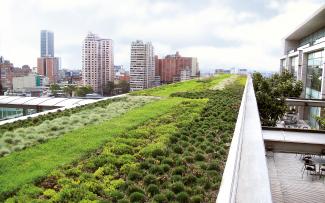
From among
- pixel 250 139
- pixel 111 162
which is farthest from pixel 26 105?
pixel 250 139

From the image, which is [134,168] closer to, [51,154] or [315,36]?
[51,154]

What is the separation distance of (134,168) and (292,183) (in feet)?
31.0

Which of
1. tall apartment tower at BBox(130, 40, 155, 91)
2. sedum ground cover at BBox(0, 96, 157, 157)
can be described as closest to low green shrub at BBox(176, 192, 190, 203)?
sedum ground cover at BBox(0, 96, 157, 157)

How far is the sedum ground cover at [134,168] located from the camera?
5449 millimetres

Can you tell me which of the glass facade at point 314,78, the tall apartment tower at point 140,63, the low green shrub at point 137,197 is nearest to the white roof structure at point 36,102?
the low green shrub at point 137,197

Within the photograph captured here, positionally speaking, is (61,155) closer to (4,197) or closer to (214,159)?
(4,197)

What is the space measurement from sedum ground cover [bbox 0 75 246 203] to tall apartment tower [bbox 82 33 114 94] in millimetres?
98786

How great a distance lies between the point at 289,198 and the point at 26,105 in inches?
553

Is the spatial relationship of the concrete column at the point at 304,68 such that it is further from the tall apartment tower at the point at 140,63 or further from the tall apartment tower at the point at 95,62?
the tall apartment tower at the point at 95,62

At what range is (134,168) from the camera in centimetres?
674

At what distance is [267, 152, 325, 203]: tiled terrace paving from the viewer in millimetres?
12266

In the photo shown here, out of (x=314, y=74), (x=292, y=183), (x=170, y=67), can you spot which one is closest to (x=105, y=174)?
(x=292, y=183)

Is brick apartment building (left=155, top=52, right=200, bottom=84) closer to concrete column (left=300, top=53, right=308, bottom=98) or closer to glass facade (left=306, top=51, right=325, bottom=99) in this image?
concrete column (left=300, top=53, right=308, bottom=98)

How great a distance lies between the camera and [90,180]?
6.01m
